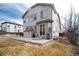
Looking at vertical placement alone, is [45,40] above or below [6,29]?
below

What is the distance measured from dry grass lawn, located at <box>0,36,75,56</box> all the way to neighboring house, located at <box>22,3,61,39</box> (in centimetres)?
11

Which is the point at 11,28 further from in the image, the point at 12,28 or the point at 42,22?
the point at 42,22

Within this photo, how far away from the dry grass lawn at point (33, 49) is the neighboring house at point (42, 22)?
114mm

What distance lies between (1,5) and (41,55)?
736mm

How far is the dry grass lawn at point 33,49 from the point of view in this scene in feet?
6.27

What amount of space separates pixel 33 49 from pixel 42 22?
1.06 feet

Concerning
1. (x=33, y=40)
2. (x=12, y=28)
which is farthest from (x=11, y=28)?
(x=33, y=40)

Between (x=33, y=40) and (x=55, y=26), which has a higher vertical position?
(x=55, y=26)

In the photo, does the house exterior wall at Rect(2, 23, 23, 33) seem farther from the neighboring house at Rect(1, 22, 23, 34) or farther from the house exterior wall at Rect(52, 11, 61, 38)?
the house exterior wall at Rect(52, 11, 61, 38)

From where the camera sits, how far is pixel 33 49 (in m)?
1.94

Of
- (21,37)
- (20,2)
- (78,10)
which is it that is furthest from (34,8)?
(78,10)

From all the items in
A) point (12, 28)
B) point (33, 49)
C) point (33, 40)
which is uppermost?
point (12, 28)

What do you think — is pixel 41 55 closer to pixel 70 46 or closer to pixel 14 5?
pixel 70 46

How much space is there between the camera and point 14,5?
1.98 m
